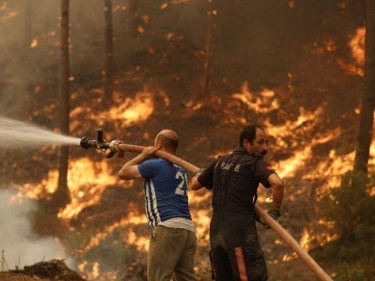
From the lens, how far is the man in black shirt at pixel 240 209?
19.8 feet

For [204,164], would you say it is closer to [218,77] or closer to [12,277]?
[218,77]

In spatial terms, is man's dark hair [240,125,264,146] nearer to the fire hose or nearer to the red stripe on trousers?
the fire hose

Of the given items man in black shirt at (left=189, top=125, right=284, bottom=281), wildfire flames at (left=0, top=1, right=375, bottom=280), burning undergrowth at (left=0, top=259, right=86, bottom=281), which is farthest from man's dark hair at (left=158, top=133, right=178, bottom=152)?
wildfire flames at (left=0, top=1, right=375, bottom=280)

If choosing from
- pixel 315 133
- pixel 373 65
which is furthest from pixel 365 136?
pixel 315 133

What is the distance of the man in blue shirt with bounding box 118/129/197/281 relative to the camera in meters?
6.57

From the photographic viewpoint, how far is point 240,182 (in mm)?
6148

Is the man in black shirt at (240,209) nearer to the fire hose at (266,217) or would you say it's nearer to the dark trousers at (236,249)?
the dark trousers at (236,249)

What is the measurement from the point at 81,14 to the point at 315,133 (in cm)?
1505

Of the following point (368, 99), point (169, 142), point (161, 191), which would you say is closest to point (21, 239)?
point (368, 99)

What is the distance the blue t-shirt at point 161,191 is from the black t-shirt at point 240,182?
57 cm

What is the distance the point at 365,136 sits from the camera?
574 inches

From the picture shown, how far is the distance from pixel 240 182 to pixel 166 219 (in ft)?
3.55

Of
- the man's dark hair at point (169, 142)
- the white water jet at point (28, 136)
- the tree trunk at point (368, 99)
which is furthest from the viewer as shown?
the tree trunk at point (368, 99)

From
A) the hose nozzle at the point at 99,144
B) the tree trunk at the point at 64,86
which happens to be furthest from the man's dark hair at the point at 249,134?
the tree trunk at the point at 64,86
